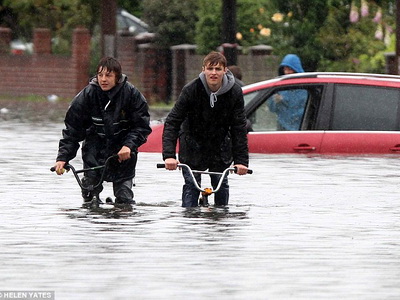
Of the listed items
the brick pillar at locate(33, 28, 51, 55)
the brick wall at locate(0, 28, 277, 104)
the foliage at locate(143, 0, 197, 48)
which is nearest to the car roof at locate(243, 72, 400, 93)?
the brick wall at locate(0, 28, 277, 104)

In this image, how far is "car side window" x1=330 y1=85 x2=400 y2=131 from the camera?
1769 cm

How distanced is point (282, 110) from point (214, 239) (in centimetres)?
705

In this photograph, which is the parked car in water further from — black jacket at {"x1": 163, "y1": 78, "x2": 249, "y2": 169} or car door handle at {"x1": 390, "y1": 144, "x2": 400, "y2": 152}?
black jacket at {"x1": 163, "y1": 78, "x2": 249, "y2": 169}

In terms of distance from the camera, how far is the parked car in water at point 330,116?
58.0ft

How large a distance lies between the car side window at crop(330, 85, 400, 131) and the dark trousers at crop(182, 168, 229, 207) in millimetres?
4857

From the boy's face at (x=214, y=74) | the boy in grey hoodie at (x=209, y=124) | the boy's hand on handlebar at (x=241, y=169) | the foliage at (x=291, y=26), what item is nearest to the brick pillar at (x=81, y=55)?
the foliage at (x=291, y=26)

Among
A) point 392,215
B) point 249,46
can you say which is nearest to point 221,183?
point 392,215

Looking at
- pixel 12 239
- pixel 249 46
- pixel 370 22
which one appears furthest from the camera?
pixel 249 46

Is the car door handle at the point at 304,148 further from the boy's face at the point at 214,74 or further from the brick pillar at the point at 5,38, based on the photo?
the brick pillar at the point at 5,38

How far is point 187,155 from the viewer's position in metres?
12.7

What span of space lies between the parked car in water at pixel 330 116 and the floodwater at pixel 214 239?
0.35 meters

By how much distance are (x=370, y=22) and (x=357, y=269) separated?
1198 inches

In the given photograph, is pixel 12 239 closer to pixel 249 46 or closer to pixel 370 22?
pixel 370 22

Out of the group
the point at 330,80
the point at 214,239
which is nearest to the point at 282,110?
the point at 330,80
